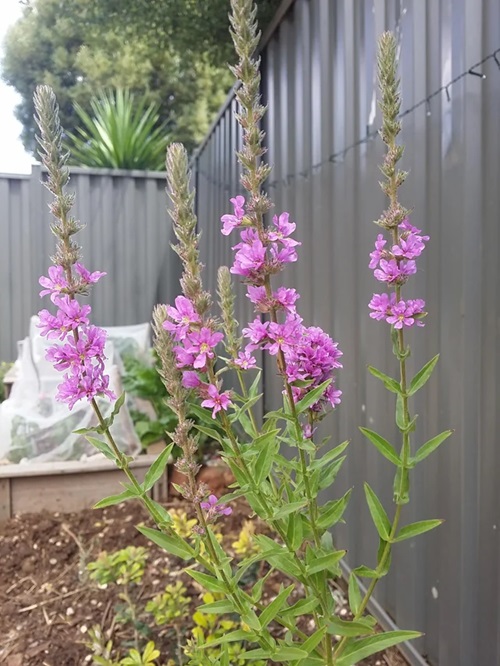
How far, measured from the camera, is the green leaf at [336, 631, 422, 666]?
1.32 m

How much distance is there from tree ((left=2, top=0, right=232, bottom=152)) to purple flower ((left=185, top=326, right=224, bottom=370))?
315 centimetres

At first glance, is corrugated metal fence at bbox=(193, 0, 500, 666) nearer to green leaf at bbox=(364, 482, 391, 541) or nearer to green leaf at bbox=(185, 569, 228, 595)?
green leaf at bbox=(364, 482, 391, 541)

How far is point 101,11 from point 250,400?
487 centimetres

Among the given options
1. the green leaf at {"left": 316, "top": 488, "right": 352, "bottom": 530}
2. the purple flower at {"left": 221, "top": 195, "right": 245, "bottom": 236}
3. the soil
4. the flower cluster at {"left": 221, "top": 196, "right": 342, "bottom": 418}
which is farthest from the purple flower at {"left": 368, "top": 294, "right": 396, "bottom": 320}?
the soil

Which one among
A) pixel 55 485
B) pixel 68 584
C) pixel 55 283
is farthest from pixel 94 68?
pixel 55 283

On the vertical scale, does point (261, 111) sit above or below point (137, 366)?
above

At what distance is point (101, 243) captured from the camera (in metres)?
6.99

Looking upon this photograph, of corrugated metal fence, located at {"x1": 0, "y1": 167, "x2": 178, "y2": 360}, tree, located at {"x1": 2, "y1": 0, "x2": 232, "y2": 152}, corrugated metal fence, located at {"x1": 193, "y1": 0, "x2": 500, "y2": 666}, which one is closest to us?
corrugated metal fence, located at {"x1": 193, "y1": 0, "x2": 500, "y2": 666}

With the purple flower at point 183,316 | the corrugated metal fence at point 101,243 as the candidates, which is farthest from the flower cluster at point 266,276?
the corrugated metal fence at point 101,243

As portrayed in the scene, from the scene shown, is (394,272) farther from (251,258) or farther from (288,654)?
(288,654)

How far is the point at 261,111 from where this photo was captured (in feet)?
3.64

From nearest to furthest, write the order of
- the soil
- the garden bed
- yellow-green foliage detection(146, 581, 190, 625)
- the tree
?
yellow-green foliage detection(146, 581, 190, 625), the soil, the garden bed, the tree

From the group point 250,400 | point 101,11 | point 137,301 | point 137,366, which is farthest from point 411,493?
point 137,301

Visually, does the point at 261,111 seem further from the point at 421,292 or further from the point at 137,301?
the point at 137,301
